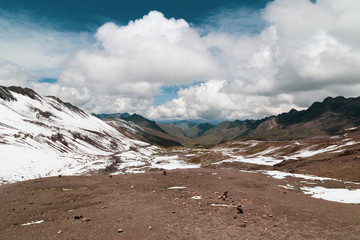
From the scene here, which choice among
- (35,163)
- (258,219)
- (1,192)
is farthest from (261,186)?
(35,163)

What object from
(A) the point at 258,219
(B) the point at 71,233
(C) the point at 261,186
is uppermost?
(B) the point at 71,233

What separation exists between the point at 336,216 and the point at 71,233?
20.3m

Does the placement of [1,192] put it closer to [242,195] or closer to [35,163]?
[242,195]

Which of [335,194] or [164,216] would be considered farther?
[335,194]

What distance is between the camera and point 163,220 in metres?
15.5

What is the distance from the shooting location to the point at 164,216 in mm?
16328

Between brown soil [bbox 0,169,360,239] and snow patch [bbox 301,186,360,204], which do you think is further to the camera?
snow patch [bbox 301,186,360,204]

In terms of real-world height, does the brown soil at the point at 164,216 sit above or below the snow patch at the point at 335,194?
above

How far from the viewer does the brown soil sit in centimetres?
1344

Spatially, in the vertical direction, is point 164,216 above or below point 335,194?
above

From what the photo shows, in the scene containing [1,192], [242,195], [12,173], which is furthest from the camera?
[12,173]

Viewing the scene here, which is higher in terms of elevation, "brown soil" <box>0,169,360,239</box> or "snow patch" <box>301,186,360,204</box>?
"brown soil" <box>0,169,360,239</box>

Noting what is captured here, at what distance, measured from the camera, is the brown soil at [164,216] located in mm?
13438

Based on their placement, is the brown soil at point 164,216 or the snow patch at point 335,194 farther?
the snow patch at point 335,194
